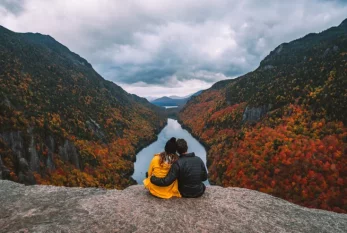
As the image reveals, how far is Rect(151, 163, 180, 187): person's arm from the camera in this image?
11.5 m

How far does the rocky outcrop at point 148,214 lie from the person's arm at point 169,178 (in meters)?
1.40

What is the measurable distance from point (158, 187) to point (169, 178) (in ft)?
5.03

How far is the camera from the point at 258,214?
1270 cm

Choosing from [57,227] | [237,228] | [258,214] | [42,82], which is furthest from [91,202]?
[42,82]

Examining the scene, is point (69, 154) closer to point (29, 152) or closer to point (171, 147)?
point (29, 152)

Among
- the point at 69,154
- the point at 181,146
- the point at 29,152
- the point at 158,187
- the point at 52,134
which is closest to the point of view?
the point at 181,146

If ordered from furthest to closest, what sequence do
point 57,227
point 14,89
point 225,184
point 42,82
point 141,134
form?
point 141,134 → point 42,82 → point 14,89 → point 225,184 → point 57,227

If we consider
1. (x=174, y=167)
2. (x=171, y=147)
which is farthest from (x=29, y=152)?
(x=174, y=167)

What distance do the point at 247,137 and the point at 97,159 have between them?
184 feet

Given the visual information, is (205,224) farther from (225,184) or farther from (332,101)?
(332,101)

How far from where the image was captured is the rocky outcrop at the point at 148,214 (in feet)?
36.5

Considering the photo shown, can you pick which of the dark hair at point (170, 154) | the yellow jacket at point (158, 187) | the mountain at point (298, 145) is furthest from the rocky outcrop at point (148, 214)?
the mountain at point (298, 145)

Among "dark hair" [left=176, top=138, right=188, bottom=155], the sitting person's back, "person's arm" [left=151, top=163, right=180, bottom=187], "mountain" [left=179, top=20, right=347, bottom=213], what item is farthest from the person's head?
"mountain" [left=179, top=20, right=347, bottom=213]

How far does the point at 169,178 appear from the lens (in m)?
11.6
